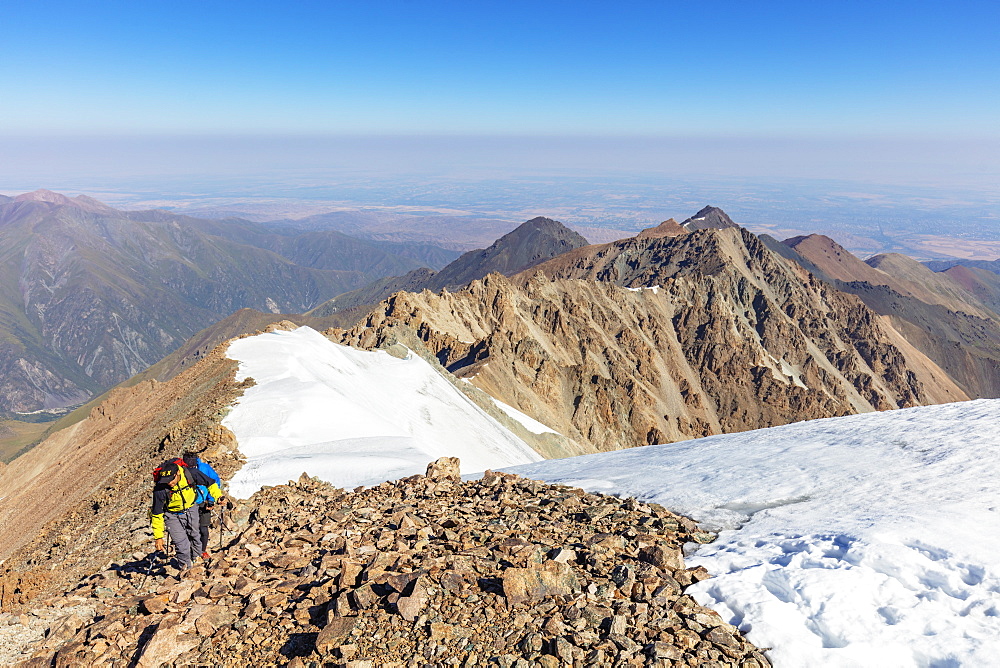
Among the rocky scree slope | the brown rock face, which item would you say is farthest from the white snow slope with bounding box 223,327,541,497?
the rocky scree slope

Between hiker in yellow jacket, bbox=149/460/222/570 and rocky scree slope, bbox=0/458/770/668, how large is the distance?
506 millimetres

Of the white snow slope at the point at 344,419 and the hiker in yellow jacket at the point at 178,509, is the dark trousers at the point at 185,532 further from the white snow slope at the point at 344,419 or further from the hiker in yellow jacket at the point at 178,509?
the white snow slope at the point at 344,419

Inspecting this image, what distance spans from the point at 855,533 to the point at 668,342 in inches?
3903

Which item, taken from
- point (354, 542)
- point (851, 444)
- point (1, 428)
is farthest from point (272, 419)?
point (1, 428)

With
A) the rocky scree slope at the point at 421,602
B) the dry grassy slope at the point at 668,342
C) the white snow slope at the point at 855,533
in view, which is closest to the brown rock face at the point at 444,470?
the white snow slope at the point at 855,533

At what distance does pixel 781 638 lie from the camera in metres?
6.11

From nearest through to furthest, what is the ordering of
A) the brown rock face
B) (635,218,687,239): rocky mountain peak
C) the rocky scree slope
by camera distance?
the rocky scree slope → the brown rock face → (635,218,687,239): rocky mountain peak

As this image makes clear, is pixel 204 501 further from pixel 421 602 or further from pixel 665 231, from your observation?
pixel 665 231

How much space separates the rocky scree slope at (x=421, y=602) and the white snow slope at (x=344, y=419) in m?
6.08

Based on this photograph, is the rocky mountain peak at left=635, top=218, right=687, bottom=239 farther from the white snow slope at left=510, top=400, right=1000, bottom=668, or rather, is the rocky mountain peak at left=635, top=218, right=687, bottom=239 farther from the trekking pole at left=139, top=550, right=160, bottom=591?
the trekking pole at left=139, top=550, right=160, bottom=591

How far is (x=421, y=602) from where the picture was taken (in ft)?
21.8

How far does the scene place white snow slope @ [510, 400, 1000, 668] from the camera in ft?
20.0

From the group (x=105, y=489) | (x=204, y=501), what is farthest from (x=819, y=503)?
(x=105, y=489)

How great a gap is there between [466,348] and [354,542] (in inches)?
2440
